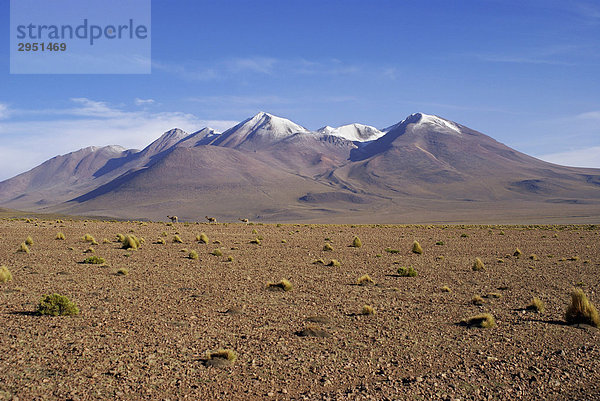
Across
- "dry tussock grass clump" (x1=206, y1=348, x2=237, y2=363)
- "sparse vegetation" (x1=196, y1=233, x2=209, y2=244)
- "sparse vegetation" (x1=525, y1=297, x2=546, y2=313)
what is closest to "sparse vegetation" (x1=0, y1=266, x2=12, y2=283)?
"dry tussock grass clump" (x1=206, y1=348, x2=237, y2=363)

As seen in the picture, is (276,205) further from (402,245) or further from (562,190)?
(402,245)

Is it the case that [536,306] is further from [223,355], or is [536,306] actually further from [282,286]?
[223,355]

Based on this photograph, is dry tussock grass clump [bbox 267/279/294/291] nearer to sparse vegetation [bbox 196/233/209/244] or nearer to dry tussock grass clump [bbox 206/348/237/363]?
dry tussock grass clump [bbox 206/348/237/363]

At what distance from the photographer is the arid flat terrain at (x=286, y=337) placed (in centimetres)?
724

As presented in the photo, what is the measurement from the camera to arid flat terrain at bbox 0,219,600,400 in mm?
7242

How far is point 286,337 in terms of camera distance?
9.78 meters

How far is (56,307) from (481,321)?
9.13m

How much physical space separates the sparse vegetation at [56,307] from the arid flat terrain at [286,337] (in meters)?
0.26

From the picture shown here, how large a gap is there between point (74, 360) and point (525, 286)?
557 inches

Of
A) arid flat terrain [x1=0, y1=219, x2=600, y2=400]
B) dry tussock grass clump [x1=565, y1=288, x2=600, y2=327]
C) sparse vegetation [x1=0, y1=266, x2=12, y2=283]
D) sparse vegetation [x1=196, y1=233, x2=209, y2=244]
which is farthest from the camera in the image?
sparse vegetation [x1=196, y1=233, x2=209, y2=244]

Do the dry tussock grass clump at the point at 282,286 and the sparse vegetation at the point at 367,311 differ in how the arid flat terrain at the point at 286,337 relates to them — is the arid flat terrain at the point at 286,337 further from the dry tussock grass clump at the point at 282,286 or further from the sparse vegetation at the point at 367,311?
the dry tussock grass clump at the point at 282,286

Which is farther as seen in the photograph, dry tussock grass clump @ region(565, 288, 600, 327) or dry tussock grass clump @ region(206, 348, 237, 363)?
dry tussock grass clump @ region(565, 288, 600, 327)

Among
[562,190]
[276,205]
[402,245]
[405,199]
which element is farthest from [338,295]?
[562,190]

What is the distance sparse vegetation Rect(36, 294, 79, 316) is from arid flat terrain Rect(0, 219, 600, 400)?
257 mm
